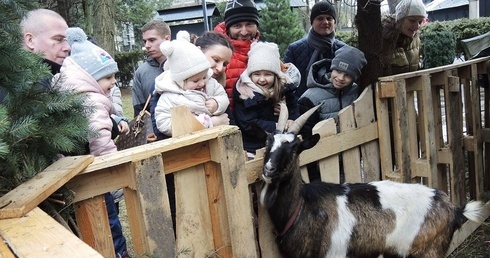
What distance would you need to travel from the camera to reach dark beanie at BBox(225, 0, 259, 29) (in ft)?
12.5

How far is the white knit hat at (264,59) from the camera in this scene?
3.23m

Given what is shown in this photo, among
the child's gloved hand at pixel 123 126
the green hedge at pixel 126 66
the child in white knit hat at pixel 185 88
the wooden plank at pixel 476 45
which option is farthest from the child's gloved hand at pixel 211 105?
the green hedge at pixel 126 66

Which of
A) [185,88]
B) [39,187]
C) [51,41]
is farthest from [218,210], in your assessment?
[51,41]

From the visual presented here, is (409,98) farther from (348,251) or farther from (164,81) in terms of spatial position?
(164,81)

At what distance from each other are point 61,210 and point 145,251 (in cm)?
45

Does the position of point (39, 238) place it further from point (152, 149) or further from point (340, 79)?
point (340, 79)

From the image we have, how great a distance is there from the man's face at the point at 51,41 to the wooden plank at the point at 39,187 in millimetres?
1035

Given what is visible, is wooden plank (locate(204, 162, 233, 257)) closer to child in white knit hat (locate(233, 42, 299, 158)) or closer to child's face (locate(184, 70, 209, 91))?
child's face (locate(184, 70, 209, 91))

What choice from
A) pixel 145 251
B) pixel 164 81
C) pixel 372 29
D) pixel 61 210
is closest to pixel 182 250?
pixel 145 251

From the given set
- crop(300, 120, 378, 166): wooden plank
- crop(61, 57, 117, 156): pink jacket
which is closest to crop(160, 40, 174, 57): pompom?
crop(61, 57, 117, 156): pink jacket

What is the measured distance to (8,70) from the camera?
1697mm

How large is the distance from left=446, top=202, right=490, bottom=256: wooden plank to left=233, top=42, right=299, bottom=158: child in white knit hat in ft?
6.98

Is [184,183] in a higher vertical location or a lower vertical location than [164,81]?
lower

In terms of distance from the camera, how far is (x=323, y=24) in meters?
4.43
